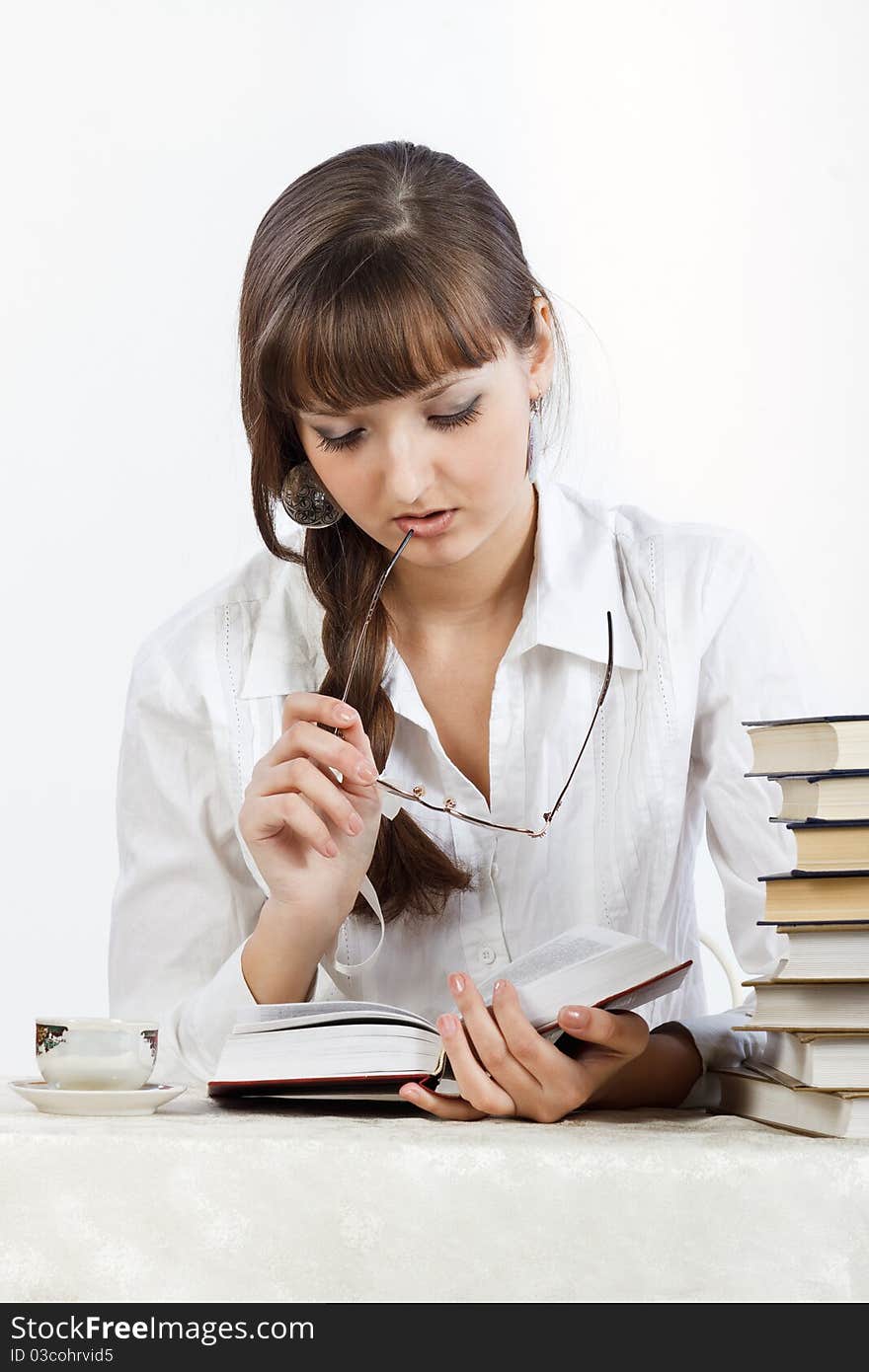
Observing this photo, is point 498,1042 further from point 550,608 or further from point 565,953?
point 550,608

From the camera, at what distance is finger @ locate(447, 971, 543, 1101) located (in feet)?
2.87

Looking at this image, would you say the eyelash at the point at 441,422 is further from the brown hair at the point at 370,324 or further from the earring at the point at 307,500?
the earring at the point at 307,500

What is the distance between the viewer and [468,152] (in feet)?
9.66

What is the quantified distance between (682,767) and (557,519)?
309 mm

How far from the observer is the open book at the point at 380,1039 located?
0.90 meters

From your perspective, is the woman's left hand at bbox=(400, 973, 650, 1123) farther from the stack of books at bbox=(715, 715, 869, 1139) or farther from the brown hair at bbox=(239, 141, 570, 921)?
the brown hair at bbox=(239, 141, 570, 921)

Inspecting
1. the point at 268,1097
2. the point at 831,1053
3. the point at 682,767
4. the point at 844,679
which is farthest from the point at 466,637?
the point at 844,679

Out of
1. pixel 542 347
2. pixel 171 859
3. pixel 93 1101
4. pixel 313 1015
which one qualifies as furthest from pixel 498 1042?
pixel 542 347

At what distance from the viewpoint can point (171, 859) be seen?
150 centimetres

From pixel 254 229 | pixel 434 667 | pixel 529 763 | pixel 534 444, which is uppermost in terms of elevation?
pixel 254 229

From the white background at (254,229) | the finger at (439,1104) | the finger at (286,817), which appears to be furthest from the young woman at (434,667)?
the white background at (254,229)

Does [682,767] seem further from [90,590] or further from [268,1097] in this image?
[90,590]

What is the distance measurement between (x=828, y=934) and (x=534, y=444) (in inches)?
35.5

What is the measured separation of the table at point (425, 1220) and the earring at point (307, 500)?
2.88 feet
